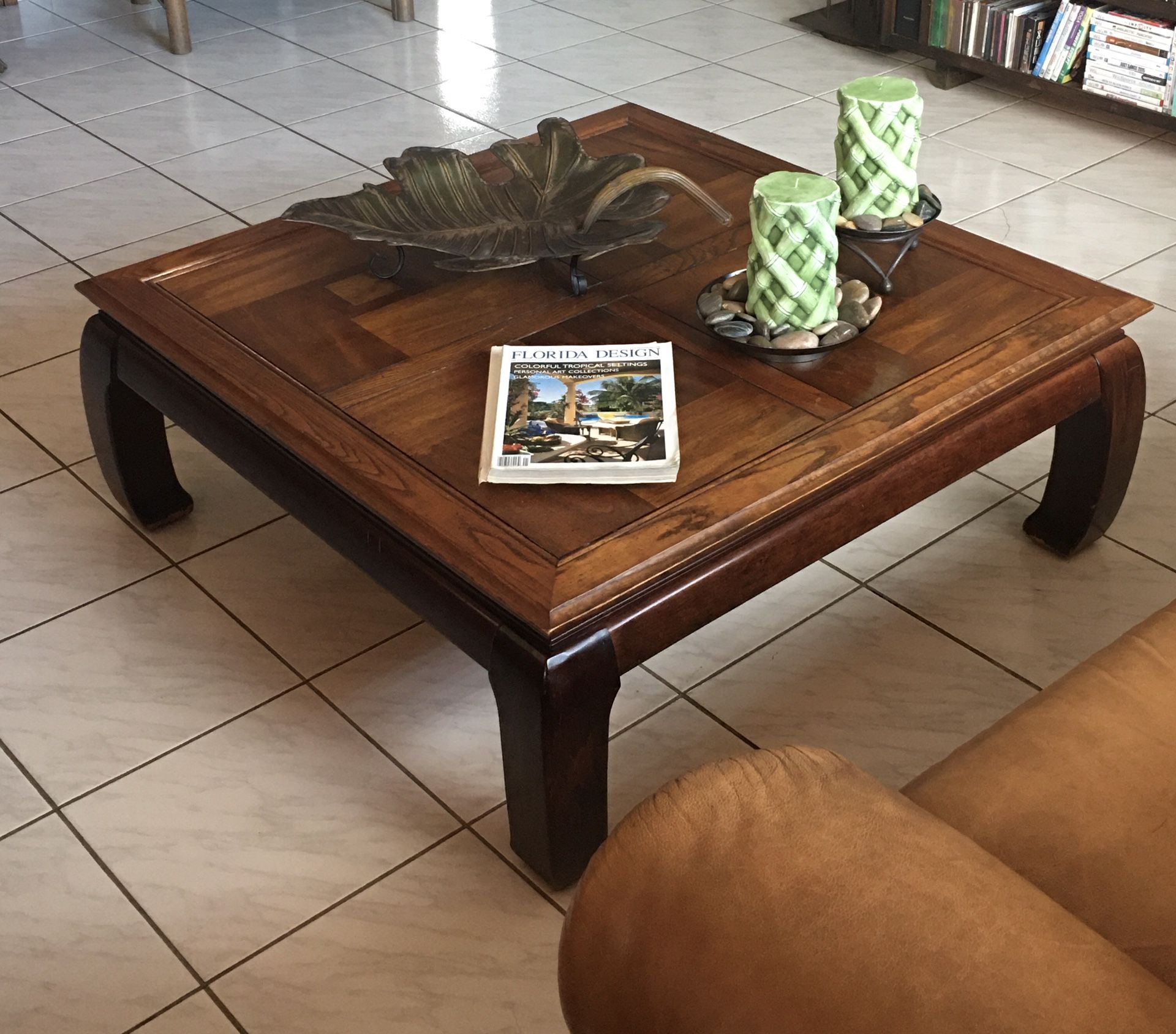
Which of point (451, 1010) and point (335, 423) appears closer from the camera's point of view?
point (451, 1010)

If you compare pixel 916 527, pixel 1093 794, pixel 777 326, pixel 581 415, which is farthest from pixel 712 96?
pixel 1093 794

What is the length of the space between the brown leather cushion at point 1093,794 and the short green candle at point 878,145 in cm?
75

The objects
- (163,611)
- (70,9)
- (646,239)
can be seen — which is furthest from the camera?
(70,9)

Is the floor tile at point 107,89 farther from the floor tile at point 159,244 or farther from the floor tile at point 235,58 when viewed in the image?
the floor tile at point 159,244

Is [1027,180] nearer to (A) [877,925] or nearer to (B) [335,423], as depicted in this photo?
(B) [335,423]

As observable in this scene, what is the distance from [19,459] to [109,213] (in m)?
0.94

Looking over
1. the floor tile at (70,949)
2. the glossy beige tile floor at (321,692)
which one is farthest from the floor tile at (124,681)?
the floor tile at (70,949)

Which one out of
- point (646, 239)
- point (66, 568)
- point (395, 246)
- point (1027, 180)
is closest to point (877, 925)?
point (646, 239)

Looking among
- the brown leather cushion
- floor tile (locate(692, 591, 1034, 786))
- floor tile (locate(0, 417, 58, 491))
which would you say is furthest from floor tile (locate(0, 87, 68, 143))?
the brown leather cushion

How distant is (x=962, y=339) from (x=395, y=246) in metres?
0.73

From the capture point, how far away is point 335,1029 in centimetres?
130

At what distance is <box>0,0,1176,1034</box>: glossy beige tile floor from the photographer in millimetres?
1370

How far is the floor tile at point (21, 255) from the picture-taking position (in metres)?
2.66

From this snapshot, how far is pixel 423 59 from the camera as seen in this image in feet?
12.1
